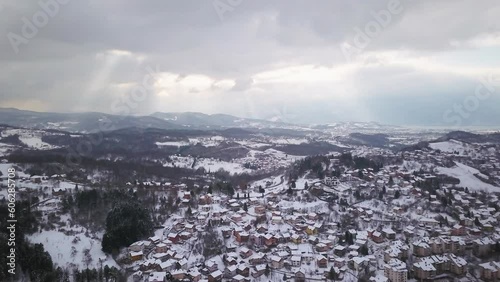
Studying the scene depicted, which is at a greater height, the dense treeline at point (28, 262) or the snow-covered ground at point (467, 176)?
the snow-covered ground at point (467, 176)

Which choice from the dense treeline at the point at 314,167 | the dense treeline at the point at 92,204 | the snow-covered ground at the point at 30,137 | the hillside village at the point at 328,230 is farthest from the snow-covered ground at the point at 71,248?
the snow-covered ground at the point at 30,137

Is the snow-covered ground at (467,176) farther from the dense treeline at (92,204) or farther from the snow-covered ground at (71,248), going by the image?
the snow-covered ground at (71,248)

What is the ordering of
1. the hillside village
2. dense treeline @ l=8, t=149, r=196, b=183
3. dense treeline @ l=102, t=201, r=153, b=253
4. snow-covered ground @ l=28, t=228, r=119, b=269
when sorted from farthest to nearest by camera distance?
dense treeline @ l=8, t=149, r=196, b=183
dense treeline @ l=102, t=201, r=153, b=253
snow-covered ground @ l=28, t=228, r=119, b=269
the hillside village

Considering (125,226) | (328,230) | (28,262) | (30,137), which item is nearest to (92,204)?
(125,226)

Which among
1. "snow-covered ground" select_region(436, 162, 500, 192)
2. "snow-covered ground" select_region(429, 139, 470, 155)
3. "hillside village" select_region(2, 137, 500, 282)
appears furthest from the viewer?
"snow-covered ground" select_region(429, 139, 470, 155)

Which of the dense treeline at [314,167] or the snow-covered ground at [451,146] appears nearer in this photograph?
the dense treeline at [314,167]

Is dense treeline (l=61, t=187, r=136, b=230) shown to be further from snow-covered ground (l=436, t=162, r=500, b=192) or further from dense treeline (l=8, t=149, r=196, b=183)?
snow-covered ground (l=436, t=162, r=500, b=192)

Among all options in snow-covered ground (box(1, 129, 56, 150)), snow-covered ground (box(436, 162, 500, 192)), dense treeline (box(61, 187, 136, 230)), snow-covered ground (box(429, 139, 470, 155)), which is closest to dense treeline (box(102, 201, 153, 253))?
dense treeline (box(61, 187, 136, 230))

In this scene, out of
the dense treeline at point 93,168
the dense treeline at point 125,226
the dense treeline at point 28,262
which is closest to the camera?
the dense treeline at point 28,262

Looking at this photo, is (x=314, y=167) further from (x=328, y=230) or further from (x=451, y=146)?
(x=451, y=146)

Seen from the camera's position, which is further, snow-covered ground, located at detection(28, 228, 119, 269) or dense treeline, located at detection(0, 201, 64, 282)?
snow-covered ground, located at detection(28, 228, 119, 269)
